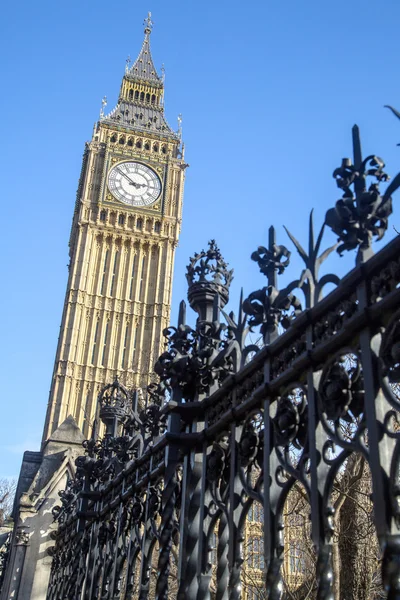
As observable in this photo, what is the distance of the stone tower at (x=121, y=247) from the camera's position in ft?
174

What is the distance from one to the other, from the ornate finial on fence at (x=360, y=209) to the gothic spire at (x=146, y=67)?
65.8m

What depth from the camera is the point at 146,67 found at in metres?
68.0

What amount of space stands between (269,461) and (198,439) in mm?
1273

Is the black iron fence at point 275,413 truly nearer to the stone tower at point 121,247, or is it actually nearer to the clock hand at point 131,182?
the stone tower at point 121,247

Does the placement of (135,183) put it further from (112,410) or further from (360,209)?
(360,209)

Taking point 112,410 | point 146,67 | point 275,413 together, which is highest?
point 146,67

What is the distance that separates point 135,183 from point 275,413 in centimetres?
5396

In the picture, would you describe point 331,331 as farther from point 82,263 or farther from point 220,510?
point 82,263

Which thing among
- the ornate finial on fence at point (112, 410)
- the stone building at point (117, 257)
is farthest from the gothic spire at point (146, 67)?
the ornate finial on fence at point (112, 410)

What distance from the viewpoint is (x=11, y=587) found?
12977mm

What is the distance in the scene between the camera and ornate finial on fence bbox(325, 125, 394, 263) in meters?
3.24

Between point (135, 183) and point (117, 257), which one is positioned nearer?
point (117, 257)

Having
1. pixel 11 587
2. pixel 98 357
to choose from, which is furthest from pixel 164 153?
pixel 11 587

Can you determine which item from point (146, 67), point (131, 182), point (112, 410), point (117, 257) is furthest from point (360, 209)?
point (146, 67)
